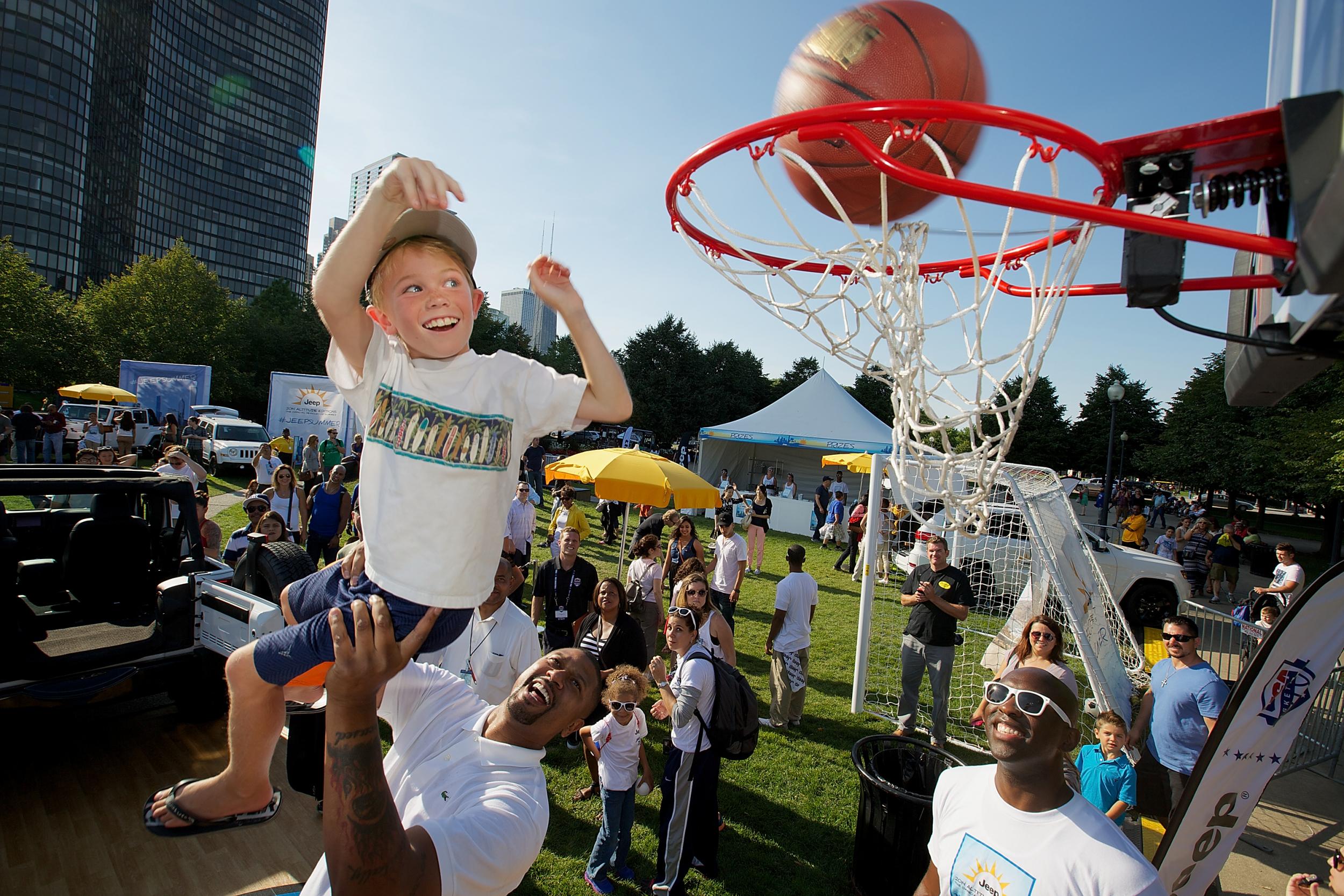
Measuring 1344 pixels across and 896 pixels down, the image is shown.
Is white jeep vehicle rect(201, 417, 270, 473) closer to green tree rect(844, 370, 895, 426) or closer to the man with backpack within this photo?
the man with backpack

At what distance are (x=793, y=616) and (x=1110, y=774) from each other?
3016 mm

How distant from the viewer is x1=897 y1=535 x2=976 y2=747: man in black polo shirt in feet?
21.2

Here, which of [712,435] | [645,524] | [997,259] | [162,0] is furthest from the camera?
[162,0]

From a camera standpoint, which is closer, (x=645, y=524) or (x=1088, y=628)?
(x=1088, y=628)

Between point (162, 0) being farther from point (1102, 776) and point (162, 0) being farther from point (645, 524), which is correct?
point (1102, 776)

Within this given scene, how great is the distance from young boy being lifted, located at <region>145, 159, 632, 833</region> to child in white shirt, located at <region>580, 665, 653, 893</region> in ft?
8.85

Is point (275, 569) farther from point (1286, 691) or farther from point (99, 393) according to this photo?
point (99, 393)

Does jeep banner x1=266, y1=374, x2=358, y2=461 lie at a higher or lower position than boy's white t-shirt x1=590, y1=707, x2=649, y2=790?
higher

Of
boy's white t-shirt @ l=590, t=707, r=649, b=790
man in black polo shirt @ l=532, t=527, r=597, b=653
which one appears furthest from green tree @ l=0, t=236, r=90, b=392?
boy's white t-shirt @ l=590, t=707, r=649, b=790

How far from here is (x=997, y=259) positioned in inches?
127

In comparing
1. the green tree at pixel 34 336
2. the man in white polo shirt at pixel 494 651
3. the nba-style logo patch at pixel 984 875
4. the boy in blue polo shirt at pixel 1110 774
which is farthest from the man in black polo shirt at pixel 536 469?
the green tree at pixel 34 336

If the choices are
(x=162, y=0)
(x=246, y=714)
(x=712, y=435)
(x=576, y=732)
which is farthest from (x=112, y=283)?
(x=162, y=0)

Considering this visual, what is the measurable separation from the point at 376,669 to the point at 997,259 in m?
3.11

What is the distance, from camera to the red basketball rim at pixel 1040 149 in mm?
1958
